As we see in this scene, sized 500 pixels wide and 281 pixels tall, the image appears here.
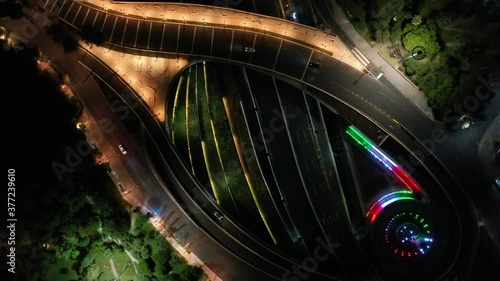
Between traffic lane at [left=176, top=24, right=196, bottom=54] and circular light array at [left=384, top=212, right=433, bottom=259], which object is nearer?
circular light array at [left=384, top=212, right=433, bottom=259]

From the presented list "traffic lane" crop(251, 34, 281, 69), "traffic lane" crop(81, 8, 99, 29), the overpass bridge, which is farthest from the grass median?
"traffic lane" crop(81, 8, 99, 29)

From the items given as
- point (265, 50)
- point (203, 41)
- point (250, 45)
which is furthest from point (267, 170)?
point (203, 41)

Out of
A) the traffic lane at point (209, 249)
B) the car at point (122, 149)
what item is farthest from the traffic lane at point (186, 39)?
the traffic lane at point (209, 249)

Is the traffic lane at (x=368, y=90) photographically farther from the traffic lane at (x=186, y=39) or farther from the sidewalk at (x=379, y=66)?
the traffic lane at (x=186, y=39)

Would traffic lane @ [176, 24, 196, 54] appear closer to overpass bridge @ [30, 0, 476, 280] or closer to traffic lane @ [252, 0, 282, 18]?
overpass bridge @ [30, 0, 476, 280]

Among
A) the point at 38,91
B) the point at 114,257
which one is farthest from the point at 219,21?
the point at 114,257

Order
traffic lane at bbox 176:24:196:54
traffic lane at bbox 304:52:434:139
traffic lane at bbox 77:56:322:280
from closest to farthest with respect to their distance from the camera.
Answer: traffic lane at bbox 77:56:322:280, traffic lane at bbox 304:52:434:139, traffic lane at bbox 176:24:196:54
